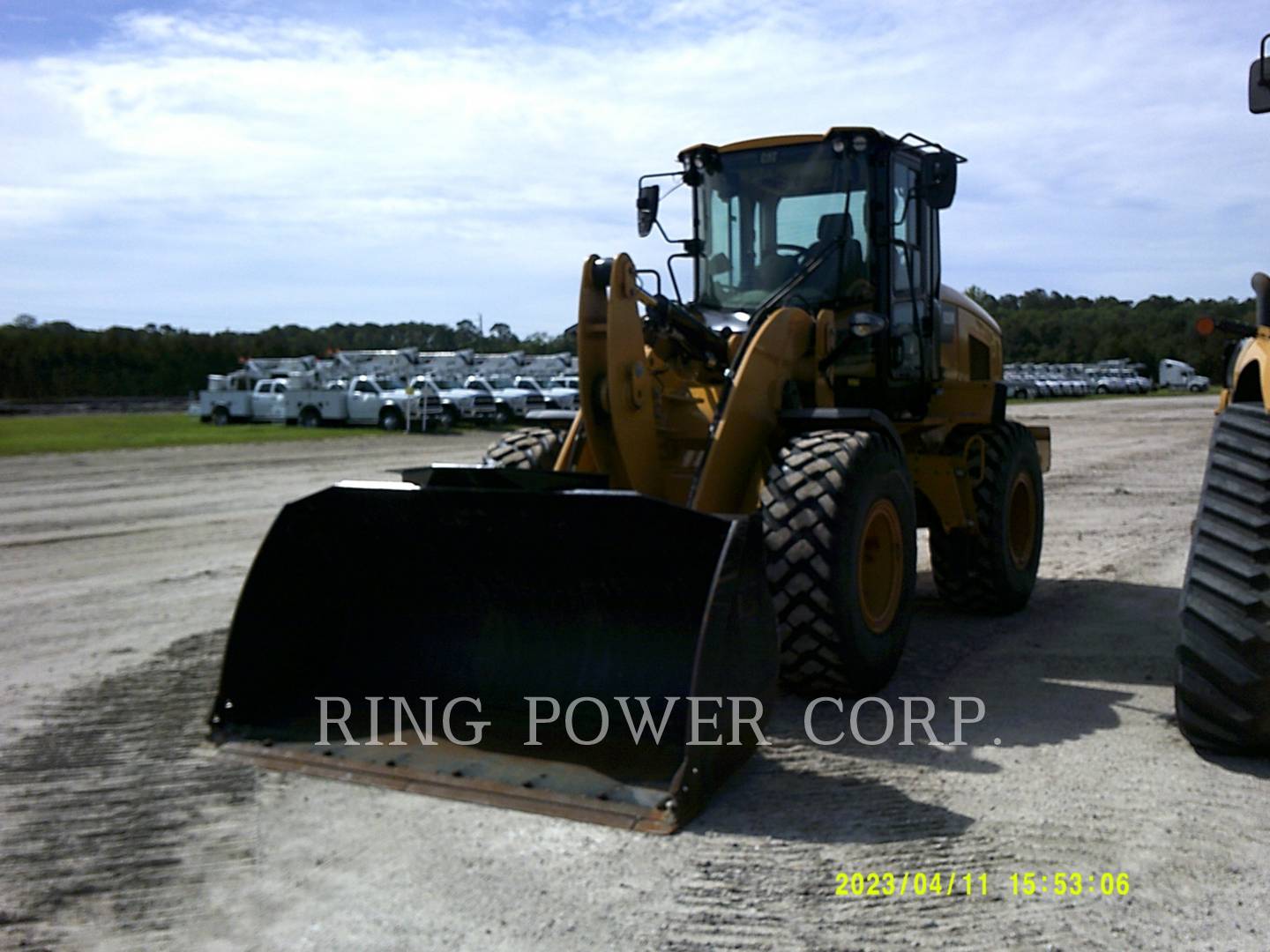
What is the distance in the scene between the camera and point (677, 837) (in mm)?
3965

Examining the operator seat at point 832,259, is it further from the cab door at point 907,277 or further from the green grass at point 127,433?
the green grass at point 127,433

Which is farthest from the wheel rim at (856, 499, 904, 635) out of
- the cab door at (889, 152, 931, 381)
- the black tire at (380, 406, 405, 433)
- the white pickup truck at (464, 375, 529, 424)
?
the white pickup truck at (464, 375, 529, 424)

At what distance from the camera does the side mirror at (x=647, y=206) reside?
23.8ft

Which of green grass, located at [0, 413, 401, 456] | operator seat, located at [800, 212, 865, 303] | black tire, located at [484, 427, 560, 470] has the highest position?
operator seat, located at [800, 212, 865, 303]

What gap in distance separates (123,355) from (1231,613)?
60.6 m

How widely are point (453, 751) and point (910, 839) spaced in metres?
1.77

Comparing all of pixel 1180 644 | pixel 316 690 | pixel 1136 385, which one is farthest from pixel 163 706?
pixel 1136 385

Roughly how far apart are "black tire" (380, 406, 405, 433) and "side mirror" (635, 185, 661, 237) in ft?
86.9

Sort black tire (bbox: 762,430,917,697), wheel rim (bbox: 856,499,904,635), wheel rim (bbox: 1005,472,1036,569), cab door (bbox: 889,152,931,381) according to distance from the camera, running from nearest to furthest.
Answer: black tire (bbox: 762,430,917,697), wheel rim (bbox: 856,499,904,635), cab door (bbox: 889,152,931,381), wheel rim (bbox: 1005,472,1036,569)

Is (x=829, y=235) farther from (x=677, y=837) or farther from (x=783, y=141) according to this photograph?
(x=677, y=837)

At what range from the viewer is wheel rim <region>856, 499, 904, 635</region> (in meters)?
5.79

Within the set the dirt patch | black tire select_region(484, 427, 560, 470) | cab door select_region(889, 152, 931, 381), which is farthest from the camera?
cab door select_region(889, 152, 931, 381)

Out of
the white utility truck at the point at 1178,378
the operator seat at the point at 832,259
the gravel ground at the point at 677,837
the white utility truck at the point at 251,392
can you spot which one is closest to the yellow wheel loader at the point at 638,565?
the operator seat at the point at 832,259

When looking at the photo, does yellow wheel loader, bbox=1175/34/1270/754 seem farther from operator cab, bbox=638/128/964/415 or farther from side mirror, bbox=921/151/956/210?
operator cab, bbox=638/128/964/415
